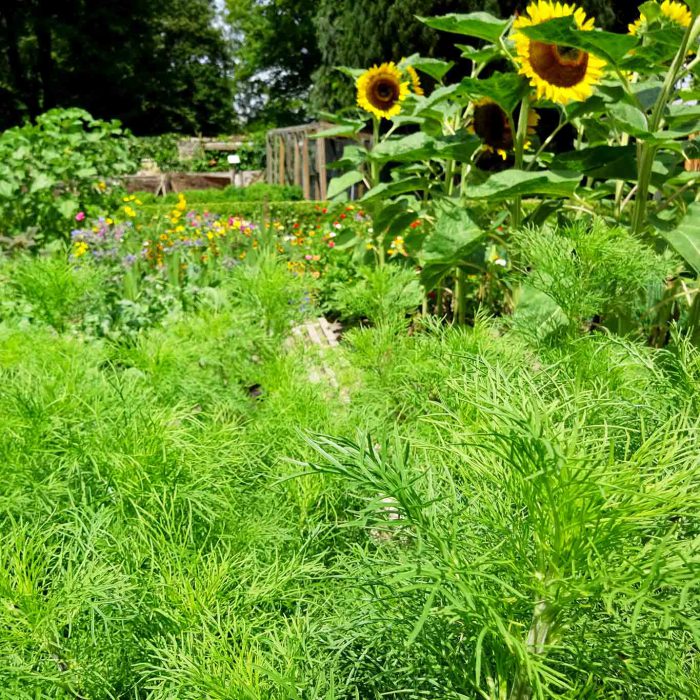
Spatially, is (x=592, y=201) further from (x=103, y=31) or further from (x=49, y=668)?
(x=103, y=31)

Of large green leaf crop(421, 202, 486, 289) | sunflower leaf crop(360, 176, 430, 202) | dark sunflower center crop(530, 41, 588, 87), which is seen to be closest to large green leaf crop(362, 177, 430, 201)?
sunflower leaf crop(360, 176, 430, 202)

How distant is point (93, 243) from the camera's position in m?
4.35

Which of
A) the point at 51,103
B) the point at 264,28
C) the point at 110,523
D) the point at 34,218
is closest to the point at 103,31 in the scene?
the point at 51,103

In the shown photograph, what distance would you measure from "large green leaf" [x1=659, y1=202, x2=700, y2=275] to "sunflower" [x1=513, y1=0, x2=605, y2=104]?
582 mm

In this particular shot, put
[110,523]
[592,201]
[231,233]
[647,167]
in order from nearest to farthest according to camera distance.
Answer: [110,523]
[647,167]
[592,201]
[231,233]

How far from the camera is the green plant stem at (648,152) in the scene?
2.15 m

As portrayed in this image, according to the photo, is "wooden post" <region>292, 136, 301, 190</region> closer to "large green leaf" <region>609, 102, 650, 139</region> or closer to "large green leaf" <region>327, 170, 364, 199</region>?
"large green leaf" <region>327, 170, 364, 199</region>

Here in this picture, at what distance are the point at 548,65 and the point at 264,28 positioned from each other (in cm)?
3573

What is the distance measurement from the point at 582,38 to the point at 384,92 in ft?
5.49

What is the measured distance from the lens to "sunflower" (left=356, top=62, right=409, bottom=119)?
3529 millimetres

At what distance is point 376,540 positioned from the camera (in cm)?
97

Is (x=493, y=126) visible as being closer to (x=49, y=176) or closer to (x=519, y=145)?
(x=519, y=145)

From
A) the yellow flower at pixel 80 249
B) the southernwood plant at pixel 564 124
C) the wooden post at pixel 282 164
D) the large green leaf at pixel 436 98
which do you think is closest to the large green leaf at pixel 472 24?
the southernwood plant at pixel 564 124

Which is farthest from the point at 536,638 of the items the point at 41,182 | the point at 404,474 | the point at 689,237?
the point at 41,182
